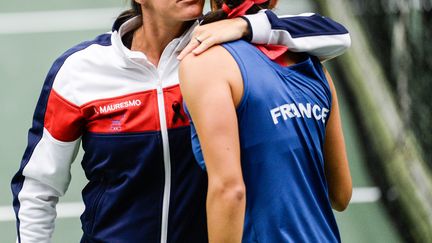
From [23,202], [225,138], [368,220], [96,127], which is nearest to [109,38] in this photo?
[96,127]

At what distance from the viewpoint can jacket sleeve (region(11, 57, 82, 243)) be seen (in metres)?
2.91

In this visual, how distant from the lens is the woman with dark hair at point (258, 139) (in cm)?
230

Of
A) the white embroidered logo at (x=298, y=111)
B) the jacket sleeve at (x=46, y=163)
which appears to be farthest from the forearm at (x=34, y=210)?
the white embroidered logo at (x=298, y=111)

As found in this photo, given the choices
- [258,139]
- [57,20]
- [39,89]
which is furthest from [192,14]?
[57,20]

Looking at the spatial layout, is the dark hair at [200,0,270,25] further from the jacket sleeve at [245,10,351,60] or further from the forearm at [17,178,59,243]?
the forearm at [17,178,59,243]

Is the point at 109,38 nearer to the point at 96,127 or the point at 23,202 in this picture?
the point at 96,127

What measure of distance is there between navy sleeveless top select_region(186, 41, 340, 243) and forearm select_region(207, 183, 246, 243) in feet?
0.30

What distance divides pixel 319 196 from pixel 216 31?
1.56 ft

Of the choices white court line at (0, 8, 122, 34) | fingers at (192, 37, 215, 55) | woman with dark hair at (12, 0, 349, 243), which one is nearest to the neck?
woman with dark hair at (12, 0, 349, 243)

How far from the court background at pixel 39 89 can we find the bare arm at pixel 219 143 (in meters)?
2.86

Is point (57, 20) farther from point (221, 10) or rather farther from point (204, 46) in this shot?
point (204, 46)

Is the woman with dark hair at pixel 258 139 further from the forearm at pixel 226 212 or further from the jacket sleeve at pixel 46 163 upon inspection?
the jacket sleeve at pixel 46 163

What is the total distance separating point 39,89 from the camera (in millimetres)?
5652

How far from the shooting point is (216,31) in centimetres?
246
